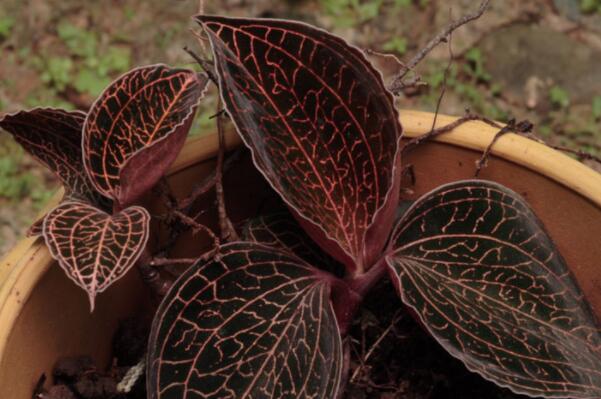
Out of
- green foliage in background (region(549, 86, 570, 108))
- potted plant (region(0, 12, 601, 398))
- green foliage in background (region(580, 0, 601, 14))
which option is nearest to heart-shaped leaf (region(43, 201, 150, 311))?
potted plant (region(0, 12, 601, 398))

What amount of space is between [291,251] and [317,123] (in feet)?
0.66

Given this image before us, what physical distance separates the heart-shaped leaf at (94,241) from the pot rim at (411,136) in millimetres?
66

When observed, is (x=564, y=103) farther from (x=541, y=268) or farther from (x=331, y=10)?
(x=541, y=268)

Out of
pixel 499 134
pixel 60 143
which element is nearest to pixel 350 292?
pixel 499 134

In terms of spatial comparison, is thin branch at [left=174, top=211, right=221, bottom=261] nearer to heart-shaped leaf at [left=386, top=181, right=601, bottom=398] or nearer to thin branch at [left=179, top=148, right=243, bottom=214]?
thin branch at [left=179, top=148, right=243, bottom=214]

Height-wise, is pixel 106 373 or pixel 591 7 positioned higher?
pixel 591 7

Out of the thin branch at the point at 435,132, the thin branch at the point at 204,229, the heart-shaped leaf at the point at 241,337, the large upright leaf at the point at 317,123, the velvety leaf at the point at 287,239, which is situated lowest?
the heart-shaped leaf at the point at 241,337

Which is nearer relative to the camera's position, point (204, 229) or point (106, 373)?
point (204, 229)

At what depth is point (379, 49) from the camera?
2.51 metres

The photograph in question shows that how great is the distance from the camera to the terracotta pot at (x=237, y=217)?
3.30 ft

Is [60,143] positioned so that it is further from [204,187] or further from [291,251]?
[291,251]

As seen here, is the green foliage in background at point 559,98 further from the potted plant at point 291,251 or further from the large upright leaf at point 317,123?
the large upright leaf at point 317,123

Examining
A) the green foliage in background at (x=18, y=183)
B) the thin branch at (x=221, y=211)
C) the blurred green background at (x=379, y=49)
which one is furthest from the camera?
the blurred green background at (x=379, y=49)

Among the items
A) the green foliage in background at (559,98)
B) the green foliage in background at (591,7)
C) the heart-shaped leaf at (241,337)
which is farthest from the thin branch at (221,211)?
the green foliage in background at (591,7)
